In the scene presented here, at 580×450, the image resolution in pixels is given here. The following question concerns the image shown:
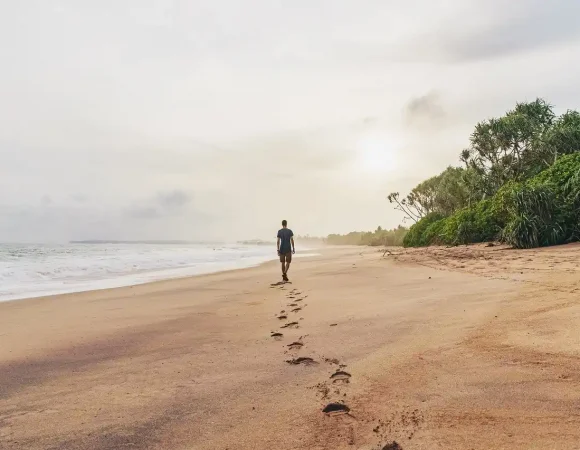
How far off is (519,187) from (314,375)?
15407 mm

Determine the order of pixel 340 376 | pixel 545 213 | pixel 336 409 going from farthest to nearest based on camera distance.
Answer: pixel 545 213
pixel 340 376
pixel 336 409

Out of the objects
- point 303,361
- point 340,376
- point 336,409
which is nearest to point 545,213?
point 303,361

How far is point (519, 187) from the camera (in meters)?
15.7

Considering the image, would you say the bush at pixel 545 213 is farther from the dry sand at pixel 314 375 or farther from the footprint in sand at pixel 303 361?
the footprint in sand at pixel 303 361

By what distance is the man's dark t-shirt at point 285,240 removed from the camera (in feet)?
42.3

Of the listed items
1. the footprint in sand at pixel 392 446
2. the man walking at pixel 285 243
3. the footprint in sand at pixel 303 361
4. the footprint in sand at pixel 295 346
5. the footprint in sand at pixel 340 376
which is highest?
the man walking at pixel 285 243

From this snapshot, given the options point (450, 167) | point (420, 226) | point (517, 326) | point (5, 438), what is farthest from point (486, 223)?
point (450, 167)

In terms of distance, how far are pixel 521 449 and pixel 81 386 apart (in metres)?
3.10

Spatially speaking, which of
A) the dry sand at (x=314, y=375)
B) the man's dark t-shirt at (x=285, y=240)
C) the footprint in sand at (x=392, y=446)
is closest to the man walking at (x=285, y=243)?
the man's dark t-shirt at (x=285, y=240)

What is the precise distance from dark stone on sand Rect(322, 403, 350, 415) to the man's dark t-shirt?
10.3 meters

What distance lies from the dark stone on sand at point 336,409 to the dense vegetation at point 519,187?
12.6 m

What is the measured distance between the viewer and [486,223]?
18.0m

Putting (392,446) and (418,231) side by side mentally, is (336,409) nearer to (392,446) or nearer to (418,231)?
(392,446)

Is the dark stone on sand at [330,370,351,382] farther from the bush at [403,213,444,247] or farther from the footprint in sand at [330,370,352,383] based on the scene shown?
the bush at [403,213,444,247]
